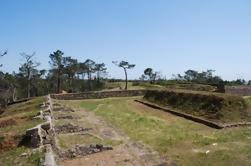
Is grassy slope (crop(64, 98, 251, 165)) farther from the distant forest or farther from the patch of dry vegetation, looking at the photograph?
the distant forest

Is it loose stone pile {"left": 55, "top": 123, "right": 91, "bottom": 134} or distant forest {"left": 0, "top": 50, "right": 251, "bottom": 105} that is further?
distant forest {"left": 0, "top": 50, "right": 251, "bottom": 105}

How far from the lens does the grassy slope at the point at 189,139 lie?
1361cm

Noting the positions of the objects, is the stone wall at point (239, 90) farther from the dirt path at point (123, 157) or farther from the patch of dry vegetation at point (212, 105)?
the dirt path at point (123, 157)

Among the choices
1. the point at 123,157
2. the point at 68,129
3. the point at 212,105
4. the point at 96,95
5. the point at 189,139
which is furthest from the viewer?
the point at 96,95

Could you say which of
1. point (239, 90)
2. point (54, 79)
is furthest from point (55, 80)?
point (239, 90)

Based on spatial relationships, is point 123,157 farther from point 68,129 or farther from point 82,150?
point 68,129

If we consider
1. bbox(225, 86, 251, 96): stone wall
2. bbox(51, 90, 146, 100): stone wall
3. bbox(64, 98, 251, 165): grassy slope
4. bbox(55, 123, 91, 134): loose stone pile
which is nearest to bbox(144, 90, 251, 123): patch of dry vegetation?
bbox(64, 98, 251, 165): grassy slope

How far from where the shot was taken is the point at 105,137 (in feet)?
60.2

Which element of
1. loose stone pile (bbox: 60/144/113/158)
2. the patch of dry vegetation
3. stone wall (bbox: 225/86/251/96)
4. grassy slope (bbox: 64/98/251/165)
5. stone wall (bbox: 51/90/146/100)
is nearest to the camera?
grassy slope (bbox: 64/98/251/165)

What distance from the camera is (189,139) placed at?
1752cm

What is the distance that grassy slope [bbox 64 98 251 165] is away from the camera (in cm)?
1361

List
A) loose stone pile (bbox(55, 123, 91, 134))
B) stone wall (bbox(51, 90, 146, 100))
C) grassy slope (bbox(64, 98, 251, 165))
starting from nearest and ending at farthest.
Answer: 1. grassy slope (bbox(64, 98, 251, 165))
2. loose stone pile (bbox(55, 123, 91, 134))
3. stone wall (bbox(51, 90, 146, 100))

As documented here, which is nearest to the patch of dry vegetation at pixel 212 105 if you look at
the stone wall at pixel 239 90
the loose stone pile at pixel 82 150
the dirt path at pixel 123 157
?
the stone wall at pixel 239 90

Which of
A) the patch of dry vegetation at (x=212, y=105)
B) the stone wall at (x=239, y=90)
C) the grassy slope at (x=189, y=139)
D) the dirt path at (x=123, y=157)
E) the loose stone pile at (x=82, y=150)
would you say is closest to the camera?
the dirt path at (x=123, y=157)
